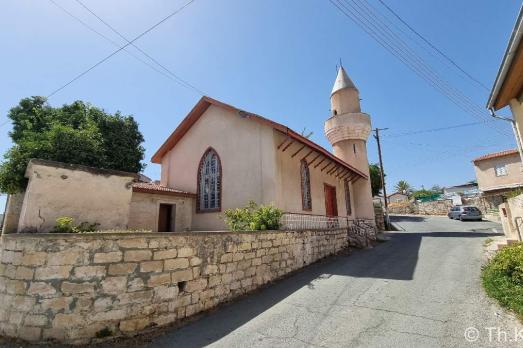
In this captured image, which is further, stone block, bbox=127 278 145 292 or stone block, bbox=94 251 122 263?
stone block, bbox=127 278 145 292

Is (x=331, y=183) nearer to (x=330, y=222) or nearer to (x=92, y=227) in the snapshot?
(x=330, y=222)

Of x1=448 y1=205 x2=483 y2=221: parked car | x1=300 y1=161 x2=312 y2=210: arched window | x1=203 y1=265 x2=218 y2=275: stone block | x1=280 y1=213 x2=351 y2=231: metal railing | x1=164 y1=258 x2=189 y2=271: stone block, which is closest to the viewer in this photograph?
x1=164 y1=258 x2=189 y2=271: stone block

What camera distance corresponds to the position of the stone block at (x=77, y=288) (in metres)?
4.11

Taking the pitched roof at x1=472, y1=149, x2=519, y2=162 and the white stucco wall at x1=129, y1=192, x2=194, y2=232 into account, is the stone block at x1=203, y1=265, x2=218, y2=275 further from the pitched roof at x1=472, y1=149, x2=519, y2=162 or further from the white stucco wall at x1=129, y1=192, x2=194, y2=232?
the pitched roof at x1=472, y1=149, x2=519, y2=162

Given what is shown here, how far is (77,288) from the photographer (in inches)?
163

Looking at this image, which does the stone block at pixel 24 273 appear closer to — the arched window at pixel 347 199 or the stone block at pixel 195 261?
the stone block at pixel 195 261

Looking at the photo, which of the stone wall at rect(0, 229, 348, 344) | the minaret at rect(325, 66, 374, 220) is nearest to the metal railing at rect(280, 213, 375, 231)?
the stone wall at rect(0, 229, 348, 344)

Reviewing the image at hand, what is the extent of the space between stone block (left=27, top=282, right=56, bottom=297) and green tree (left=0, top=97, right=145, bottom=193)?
606 cm

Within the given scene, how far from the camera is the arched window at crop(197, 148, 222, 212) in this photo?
11914 mm

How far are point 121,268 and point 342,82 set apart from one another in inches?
759

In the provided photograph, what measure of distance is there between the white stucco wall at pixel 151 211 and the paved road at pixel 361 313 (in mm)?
6183

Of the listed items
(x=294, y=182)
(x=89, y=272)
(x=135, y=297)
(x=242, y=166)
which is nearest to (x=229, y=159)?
(x=242, y=166)

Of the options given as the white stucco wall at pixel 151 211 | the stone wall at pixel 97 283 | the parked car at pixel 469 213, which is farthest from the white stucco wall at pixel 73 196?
the parked car at pixel 469 213

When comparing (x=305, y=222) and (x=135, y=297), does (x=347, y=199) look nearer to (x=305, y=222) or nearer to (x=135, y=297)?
(x=305, y=222)
